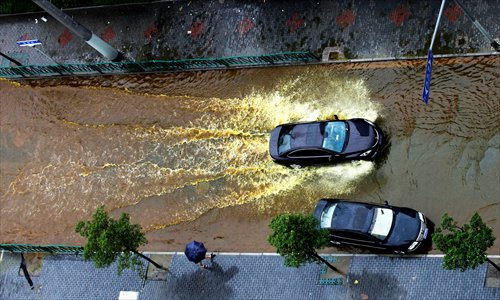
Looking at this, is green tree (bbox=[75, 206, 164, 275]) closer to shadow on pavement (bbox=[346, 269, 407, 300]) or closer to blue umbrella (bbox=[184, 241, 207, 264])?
blue umbrella (bbox=[184, 241, 207, 264])

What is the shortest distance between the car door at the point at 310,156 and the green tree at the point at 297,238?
3.92 meters

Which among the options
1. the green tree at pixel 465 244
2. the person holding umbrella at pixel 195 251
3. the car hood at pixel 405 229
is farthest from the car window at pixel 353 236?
the person holding umbrella at pixel 195 251

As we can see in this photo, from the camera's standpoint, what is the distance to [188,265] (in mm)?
36469

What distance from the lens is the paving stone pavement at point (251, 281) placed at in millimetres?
32219

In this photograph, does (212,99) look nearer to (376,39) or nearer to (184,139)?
(184,139)

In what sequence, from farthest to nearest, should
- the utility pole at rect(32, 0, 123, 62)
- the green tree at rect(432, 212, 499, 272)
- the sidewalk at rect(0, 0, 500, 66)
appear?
the utility pole at rect(32, 0, 123, 62) < the sidewalk at rect(0, 0, 500, 66) < the green tree at rect(432, 212, 499, 272)

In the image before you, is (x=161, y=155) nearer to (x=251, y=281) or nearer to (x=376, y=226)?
(x=251, y=281)

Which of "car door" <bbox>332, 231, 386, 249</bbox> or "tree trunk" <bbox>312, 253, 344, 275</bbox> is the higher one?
"car door" <bbox>332, 231, 386, 249</bbox>

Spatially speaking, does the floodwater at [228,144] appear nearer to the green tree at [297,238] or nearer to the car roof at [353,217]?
the car roof at [353,217]

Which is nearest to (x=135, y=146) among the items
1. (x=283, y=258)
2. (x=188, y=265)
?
(x=188, y=265)

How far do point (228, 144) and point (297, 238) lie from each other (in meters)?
8.13

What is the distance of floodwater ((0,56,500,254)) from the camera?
114 feet

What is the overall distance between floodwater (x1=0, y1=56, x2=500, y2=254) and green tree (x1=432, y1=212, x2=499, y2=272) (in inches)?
117

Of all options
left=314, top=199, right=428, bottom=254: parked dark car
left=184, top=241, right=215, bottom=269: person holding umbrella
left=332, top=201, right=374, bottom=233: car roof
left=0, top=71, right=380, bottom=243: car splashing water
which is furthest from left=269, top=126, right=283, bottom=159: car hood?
left=184, top=241, right=215, bottom=269: person holding umbrella
